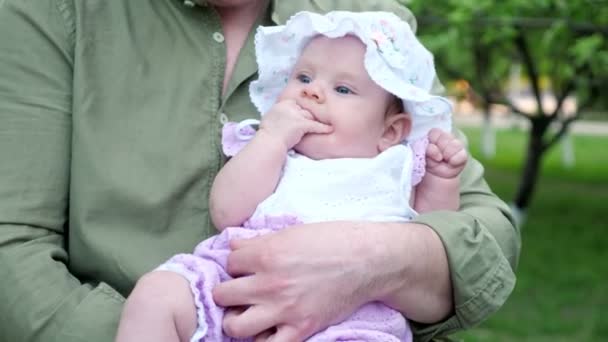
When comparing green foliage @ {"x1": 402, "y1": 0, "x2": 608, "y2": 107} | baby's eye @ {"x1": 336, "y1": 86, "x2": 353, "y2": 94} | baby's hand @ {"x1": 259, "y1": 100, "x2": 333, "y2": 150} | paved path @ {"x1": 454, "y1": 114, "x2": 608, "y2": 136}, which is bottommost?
paved path @ {"x1": 454, "y1": 114, "x2": 608, "y2": 136}

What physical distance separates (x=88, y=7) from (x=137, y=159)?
1.32 feet

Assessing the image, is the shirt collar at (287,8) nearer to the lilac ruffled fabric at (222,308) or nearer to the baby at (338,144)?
the baby at (338,144)

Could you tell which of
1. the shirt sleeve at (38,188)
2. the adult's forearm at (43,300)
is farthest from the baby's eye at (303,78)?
the adult's forearm at (43,300)

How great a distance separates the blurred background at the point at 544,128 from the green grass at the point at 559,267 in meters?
0.01

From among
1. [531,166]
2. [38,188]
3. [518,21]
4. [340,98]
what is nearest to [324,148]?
[340,98]

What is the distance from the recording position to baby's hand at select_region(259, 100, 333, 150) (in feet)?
7.79

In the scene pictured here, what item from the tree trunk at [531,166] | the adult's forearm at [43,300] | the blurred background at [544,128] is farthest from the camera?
the tree trunk at [531,166]

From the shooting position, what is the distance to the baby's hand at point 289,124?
2.38 meters

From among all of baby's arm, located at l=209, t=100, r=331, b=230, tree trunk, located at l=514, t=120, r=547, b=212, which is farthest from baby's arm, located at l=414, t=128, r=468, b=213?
tree trunk, located at l=514, t=120, r=547, b=212

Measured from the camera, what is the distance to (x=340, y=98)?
8.00 ft

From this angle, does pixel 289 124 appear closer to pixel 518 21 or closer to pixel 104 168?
pixel 104 168

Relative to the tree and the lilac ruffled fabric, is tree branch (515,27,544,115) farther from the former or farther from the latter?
the lilac ruffled fabric

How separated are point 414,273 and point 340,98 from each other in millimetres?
482

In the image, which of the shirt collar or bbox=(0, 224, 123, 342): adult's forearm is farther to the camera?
the shirt collar
